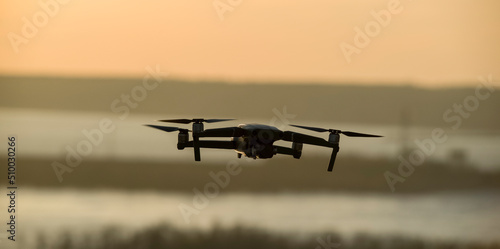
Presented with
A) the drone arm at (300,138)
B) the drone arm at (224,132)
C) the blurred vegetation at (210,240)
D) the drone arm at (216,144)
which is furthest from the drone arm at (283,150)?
the blurred vegetation at (210,240)

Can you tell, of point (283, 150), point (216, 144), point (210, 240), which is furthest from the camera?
point (210, 240)

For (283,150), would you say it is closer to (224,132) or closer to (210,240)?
(224,132)

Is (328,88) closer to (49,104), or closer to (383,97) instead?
(383,97)

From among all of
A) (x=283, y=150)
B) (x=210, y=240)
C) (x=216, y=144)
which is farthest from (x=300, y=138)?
(x=210, y=240)

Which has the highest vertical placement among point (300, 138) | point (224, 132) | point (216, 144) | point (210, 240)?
point (224, 132)

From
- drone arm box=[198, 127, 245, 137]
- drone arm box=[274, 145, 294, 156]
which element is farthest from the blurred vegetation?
drone arm box=[198, 127, 245, 137]

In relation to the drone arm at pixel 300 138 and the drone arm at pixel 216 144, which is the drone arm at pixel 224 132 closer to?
the drone arm at pixel 216 144

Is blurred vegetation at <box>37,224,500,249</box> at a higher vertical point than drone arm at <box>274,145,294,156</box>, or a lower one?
lower

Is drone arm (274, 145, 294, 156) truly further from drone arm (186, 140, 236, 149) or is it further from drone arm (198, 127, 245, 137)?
drone arm (198, 127, 245, 137)
